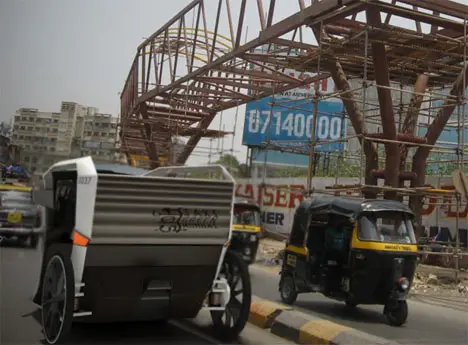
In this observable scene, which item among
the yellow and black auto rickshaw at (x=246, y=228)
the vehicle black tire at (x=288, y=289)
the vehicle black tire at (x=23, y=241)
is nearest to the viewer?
the vehicle black tire at (x=288, y=289)

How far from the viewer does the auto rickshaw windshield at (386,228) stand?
824 centimetres

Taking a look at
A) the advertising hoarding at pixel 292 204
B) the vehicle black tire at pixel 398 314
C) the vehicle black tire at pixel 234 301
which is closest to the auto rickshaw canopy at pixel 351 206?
the vehicle black tire at pixel 398 314

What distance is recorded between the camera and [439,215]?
1599 centimetres

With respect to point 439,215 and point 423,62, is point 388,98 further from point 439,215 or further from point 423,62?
point 439,215

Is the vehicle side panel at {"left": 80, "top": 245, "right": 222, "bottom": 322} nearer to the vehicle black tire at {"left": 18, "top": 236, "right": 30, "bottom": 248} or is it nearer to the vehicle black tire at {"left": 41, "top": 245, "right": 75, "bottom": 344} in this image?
the vehicle black tire at {"left": 41, "top": 245, "right": 75, "bottom": 344}

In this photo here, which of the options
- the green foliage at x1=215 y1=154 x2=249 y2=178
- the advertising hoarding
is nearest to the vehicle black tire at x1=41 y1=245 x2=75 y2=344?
the advertising hoarding

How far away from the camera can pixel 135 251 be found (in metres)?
5.25

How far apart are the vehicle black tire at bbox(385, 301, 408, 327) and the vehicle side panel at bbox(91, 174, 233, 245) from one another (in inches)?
150

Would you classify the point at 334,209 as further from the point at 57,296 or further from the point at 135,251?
the point at 57,296

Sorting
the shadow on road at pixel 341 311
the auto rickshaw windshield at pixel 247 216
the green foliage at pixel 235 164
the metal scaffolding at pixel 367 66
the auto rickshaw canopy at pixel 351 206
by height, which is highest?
the metal scaffolding at pixel 367 66

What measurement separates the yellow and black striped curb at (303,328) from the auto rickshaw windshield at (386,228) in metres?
1.66

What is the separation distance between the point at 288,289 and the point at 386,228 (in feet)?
7.28

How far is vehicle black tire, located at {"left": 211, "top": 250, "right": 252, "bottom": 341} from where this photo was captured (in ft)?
19.6

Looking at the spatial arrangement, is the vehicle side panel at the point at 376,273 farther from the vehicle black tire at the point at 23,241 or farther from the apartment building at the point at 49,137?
the vehicle black tire at the point at 23,241
